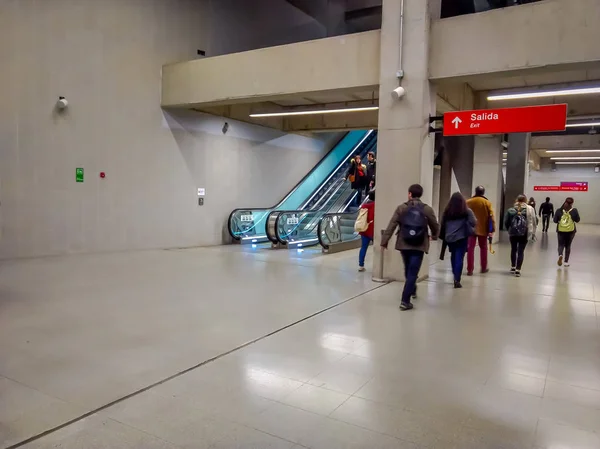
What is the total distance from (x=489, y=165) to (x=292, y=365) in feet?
37.9

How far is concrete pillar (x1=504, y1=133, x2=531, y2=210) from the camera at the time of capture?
52.6 ft

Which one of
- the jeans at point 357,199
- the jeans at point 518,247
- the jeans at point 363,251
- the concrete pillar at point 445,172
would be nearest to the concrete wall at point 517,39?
the jeans at point 518,247

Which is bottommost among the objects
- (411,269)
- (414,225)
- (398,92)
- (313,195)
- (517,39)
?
(411,269)

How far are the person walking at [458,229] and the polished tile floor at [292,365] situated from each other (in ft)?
1.29

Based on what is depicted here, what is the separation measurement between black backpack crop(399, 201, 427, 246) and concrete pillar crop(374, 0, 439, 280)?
1655mm

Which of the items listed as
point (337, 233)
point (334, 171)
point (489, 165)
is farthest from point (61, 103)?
point (489, 165)

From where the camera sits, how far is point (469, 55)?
21.0ft

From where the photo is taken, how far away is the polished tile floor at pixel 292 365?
7.96ft

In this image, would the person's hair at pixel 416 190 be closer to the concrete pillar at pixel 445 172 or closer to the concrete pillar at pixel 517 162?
the concrete pillar at pixel 445 172

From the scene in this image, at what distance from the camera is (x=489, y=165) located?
42.9ft

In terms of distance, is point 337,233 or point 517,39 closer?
point 517,39

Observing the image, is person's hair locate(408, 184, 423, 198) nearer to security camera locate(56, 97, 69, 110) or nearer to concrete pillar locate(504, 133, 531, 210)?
security camera locate(56, 97, 69, 110)

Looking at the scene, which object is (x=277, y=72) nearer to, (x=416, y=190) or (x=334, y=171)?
(x=416, y=190)

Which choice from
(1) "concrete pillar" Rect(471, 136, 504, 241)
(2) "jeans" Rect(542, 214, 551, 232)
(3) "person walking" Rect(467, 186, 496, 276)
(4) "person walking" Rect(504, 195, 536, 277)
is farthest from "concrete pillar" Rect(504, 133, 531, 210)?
(4) "person walking" Rect(504, 195, 536, 277)
